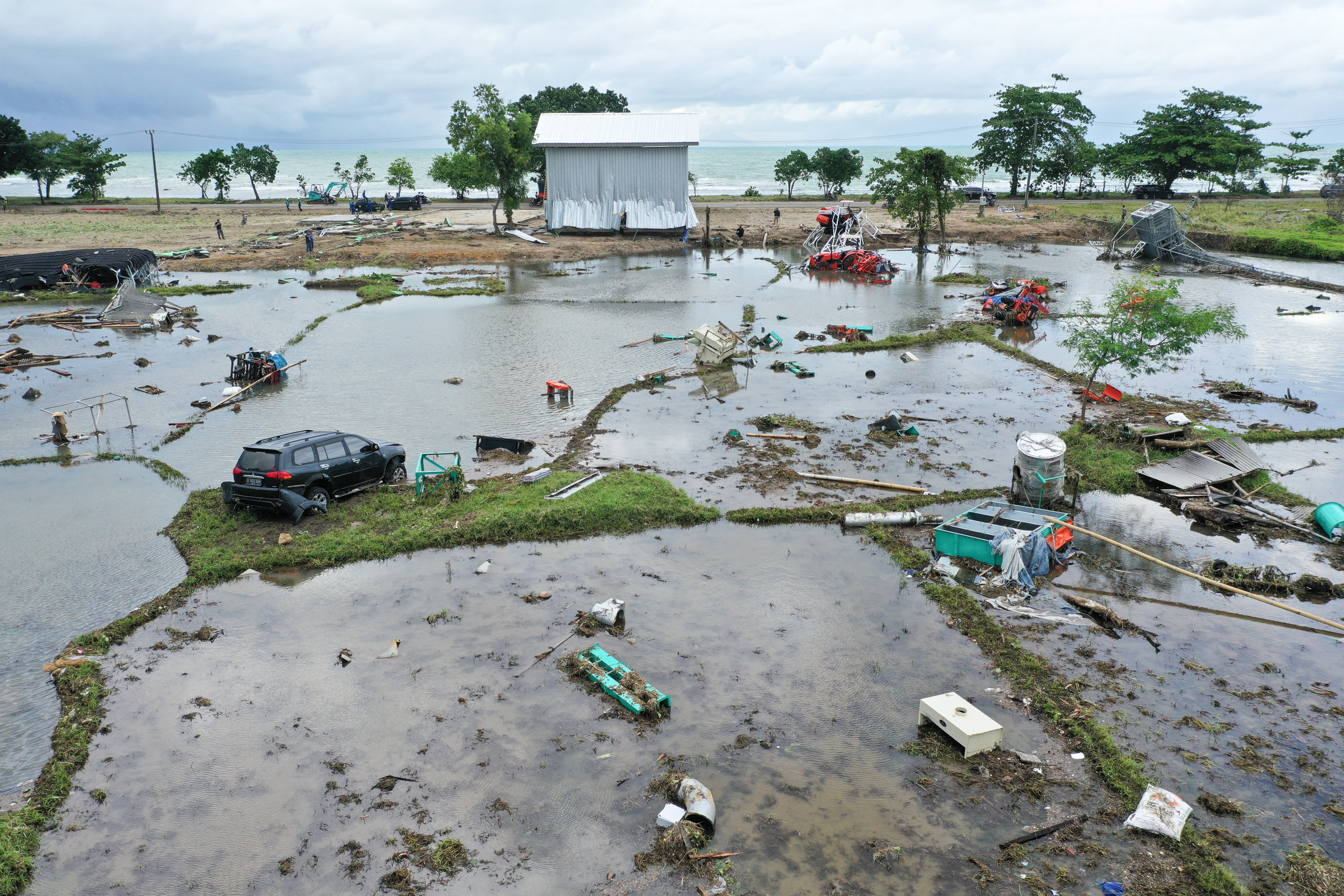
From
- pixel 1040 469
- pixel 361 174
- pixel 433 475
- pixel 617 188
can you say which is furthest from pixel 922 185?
pixel 361 174

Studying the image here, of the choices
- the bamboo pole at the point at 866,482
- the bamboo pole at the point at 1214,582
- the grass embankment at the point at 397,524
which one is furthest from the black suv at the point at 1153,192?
the grass embankment at the point at 397,524

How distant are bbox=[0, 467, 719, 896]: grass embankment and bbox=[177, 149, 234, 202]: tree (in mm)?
83860

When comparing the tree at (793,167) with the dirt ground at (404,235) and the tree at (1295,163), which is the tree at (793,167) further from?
the tree at (1295,163)

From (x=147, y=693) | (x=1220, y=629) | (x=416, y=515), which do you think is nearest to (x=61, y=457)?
(x=416, y=515)

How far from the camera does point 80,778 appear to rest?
9.75 meters

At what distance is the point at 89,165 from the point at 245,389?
7743cm

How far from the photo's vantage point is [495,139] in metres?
58.5

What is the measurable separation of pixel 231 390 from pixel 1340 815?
27510mm

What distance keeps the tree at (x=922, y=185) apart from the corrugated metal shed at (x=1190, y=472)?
39033 millimetres

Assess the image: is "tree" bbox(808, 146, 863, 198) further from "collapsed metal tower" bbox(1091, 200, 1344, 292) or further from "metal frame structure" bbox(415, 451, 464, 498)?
"metal frame structure" bbox(415, 451, 464, 498)

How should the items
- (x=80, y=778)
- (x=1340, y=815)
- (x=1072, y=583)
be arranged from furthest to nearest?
(x=1072, y=583), (x=80, y=778), (x=1340, y=815)

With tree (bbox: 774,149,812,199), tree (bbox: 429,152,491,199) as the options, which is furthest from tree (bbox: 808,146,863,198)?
tree (bbox: 429,152,491,199)

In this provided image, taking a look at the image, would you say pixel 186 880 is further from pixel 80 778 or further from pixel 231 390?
pixel 231 390

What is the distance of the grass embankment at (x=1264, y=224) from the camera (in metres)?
52.6
